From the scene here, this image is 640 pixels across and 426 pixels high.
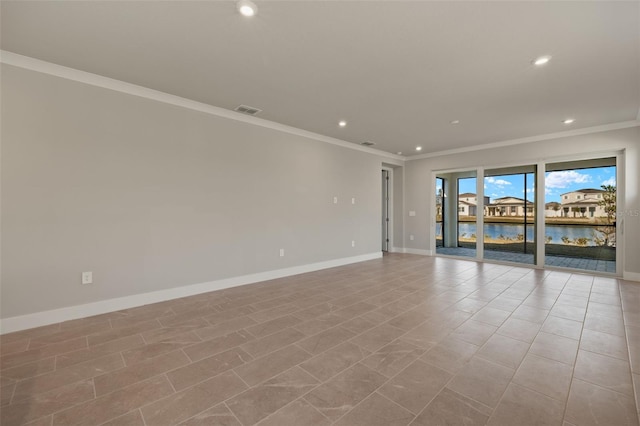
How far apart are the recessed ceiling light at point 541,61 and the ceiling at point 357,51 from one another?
Answer: 6 cm

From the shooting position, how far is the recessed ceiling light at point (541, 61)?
274 cm

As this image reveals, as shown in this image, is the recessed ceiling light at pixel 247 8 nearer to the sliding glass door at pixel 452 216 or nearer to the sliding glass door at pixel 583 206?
the sliding glass door at pixel 583 206

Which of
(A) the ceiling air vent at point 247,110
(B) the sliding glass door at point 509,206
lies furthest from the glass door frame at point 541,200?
(A) the ceiling air vent at point 247,110

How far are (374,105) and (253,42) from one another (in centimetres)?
207

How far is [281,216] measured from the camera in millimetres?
4957

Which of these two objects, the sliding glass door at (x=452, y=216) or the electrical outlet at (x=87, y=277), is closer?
the electrical outlet at (x=87, y=277)

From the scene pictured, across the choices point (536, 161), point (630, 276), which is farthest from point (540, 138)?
point (630, 276)

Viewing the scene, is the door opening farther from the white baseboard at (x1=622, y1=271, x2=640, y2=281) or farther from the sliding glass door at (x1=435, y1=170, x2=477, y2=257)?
the white baseboard at (x1=622, y1=271, x2=640, y2=281)

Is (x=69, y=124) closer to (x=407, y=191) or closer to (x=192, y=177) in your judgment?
(x=192, y=177)

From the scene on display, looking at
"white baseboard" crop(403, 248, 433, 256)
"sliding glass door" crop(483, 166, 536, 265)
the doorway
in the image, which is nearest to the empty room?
"sliding glass door" crop(483, 166, 536, 265)

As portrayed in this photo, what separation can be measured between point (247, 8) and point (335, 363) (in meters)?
2.88

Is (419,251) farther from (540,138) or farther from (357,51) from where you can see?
(357,51)

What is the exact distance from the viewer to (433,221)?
717 centimetres

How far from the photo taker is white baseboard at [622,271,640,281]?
15.2 ft
